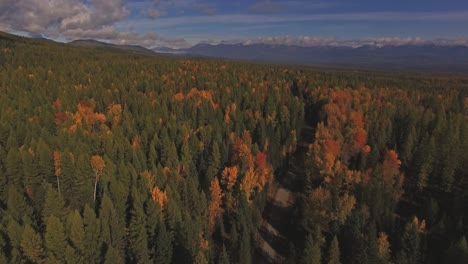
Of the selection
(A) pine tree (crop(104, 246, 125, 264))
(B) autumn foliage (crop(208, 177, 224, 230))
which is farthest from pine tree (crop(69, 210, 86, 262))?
(B) autumn foliage (crop(208, 177, 224, 230))

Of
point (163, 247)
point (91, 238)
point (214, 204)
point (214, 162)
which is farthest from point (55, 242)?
point (214, 162)

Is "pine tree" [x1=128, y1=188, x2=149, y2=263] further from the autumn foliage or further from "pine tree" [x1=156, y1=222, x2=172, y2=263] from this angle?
the autumn foliage

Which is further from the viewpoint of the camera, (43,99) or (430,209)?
(43,99)

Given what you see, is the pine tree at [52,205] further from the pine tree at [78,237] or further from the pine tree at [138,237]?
the pine tree at [138,237]

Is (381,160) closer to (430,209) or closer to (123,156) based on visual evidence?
(430,209)

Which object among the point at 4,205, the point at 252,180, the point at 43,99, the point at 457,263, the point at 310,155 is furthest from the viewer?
the point at 43,99

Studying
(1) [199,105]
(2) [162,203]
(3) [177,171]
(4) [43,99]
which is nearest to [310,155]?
(3) [177,171]

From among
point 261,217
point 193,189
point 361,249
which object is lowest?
point 261,217

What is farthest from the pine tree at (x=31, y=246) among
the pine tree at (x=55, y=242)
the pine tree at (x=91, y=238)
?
the pine tree at (x=91, y=238)

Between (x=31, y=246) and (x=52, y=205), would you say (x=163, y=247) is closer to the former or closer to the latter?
(x=31, y=246)
